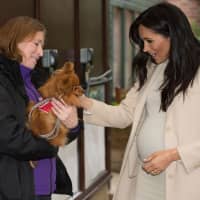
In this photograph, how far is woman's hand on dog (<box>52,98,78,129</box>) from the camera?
177 centimetres

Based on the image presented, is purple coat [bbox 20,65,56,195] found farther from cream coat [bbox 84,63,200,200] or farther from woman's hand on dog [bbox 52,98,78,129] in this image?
cream coat [bbox 84,63,200,200]

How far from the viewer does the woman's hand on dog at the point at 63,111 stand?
177cm

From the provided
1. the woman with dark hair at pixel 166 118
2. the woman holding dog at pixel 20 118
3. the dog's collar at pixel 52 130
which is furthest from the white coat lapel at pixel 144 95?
the dog's collar at pixel 52 130

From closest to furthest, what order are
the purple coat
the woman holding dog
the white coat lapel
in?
the woman holding dog → the purple coat → the white coat lapel

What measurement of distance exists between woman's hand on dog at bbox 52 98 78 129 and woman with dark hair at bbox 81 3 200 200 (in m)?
0.41

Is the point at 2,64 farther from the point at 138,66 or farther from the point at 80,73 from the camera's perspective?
the point at 80,73

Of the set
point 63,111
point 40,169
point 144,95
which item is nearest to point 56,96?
point 63,111

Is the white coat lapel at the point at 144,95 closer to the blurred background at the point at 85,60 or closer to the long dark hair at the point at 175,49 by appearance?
the long dark hair at the point at 175,49

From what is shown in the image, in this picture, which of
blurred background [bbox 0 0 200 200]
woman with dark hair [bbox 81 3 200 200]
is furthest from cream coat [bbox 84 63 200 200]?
blurred background [bbox 0 0 200 200]

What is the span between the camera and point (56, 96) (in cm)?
177

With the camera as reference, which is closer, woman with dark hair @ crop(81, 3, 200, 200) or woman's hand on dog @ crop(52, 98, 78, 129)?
woman's hand on dog @ crop(52, 98, 78, 129)

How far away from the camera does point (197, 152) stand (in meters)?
1.96

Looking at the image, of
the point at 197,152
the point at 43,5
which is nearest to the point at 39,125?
the point at 197,152

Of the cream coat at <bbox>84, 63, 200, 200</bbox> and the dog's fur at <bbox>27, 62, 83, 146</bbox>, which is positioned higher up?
the dog's fur at <bbox>27, 62, 83, 146</bbox>
